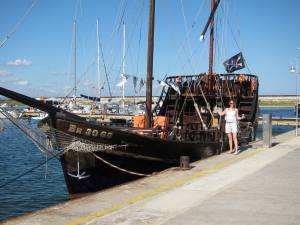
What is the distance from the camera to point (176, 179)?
9.68 meters

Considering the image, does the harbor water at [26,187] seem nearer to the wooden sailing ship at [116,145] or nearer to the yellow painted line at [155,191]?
the wooden sailing ship at [116,145]

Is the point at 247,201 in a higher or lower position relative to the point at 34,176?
higher

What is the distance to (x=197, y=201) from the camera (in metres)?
7.26

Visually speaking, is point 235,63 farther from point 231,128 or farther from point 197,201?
point 197,201

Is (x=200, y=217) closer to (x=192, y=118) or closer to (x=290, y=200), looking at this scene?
(x=290, y=200)

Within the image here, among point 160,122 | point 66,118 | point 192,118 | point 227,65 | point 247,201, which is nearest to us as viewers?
point 247,201

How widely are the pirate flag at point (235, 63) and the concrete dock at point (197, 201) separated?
38.6 ft

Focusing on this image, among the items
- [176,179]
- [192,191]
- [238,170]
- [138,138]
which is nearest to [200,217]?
[192,191]

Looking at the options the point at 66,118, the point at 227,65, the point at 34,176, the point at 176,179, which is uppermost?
the point at 227,65

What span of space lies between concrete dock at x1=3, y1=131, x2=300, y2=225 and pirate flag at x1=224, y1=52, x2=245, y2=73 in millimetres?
11765

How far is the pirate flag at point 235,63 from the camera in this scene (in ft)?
72.7

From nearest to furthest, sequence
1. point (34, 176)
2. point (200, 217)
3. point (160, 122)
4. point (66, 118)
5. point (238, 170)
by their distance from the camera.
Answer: point (200, 217), point (66, 118), point (238, 170), point (160, 122), point (34, 176)

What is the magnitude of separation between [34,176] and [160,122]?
210 inches

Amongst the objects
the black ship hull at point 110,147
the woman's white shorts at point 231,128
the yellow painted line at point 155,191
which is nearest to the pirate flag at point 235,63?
the black ship hull at point 110,147
